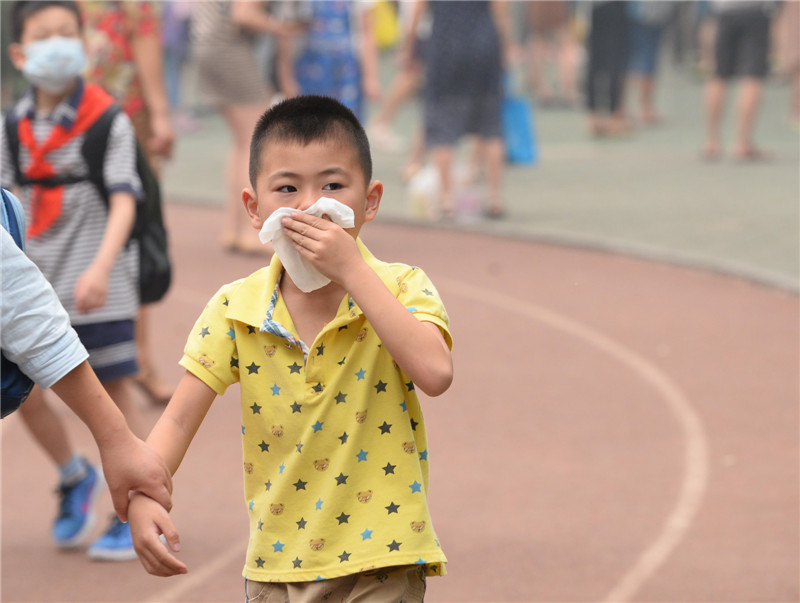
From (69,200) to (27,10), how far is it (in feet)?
2.34

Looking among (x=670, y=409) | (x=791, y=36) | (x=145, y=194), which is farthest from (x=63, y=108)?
(x=791, y=36)

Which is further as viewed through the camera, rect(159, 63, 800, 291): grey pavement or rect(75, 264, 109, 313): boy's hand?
rect(159, 63, 800, 291): grey pavement

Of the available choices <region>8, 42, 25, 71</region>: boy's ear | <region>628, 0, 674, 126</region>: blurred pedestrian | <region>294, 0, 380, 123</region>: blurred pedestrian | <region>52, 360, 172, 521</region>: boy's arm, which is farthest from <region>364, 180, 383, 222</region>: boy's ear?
<region>628, 0, 674, 126</region>: blurred pedestrian

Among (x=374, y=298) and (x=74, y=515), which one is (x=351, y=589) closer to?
(x=374, y=298)

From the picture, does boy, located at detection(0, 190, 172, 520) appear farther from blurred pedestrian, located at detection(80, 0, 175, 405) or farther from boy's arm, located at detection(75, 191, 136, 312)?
blurred pedestrian, located at detection(80, 0, 175, 405)

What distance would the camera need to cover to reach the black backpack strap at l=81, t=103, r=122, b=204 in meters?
4.68

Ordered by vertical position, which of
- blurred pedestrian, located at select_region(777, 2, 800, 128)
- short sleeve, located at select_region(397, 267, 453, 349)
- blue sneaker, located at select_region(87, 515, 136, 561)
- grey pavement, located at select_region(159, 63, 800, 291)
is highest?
short sleeve, located at select_region(397, 267, 453, 349)

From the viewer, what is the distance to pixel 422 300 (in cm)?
273

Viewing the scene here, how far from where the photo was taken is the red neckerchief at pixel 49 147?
4.68 m

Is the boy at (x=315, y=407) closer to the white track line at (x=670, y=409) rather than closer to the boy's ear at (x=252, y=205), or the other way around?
the boy's ear at (x=252, y=205)

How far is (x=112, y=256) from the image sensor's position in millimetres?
4445

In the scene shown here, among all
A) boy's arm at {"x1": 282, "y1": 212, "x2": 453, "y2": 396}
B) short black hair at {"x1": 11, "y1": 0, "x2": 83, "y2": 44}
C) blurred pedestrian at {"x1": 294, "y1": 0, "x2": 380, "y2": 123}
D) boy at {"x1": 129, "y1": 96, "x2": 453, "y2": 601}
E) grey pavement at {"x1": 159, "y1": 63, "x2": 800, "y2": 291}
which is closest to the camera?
boy's arm at {"x1": 282, "y1": 212, "x2": 453, "y2": 396}

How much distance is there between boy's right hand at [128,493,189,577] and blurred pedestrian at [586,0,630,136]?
1439cm

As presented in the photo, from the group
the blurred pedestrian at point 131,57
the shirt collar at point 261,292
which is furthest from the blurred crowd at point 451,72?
the shirt collar at point 261,292
